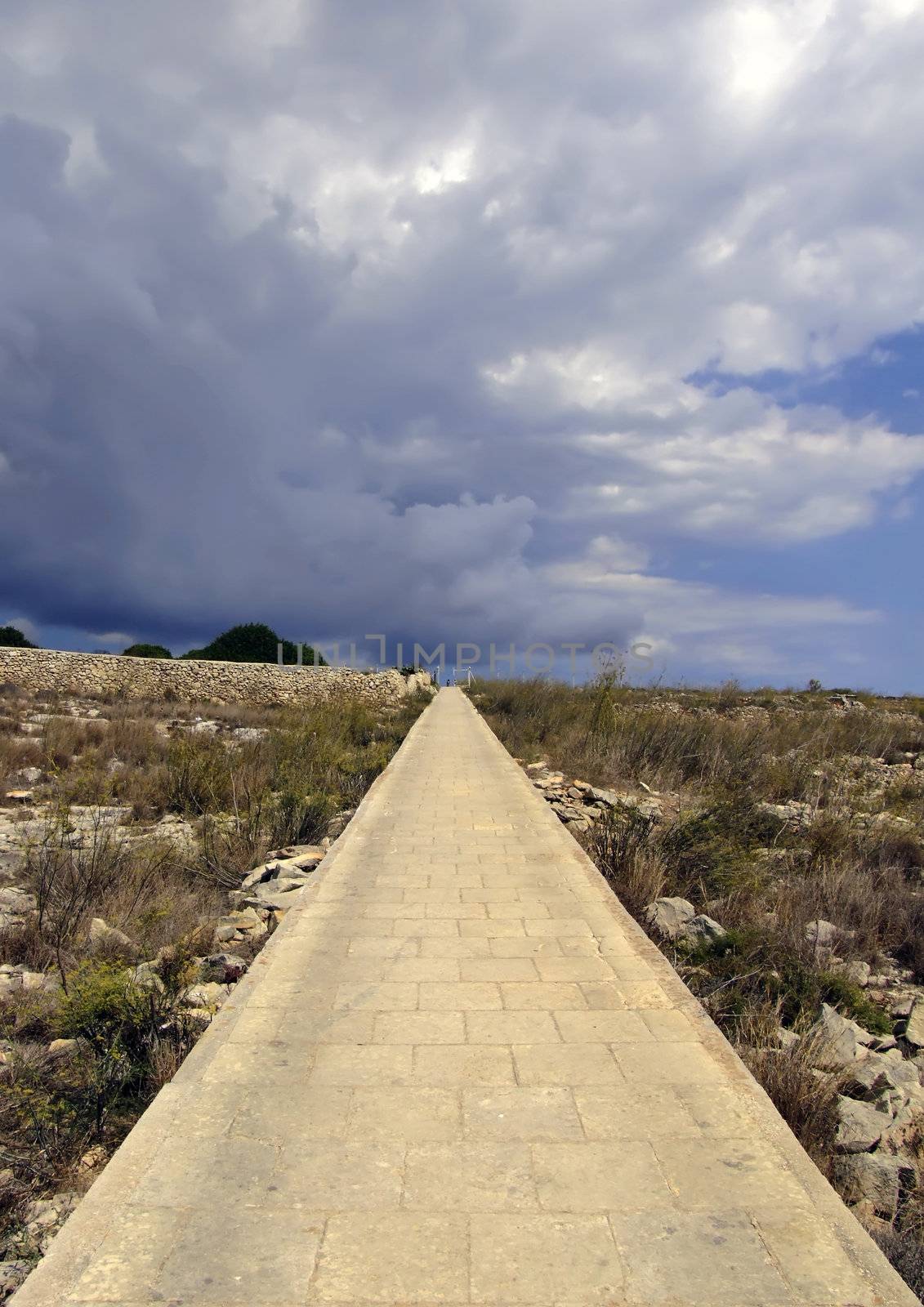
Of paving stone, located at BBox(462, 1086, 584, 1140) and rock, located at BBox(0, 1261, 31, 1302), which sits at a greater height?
paving stone, located at BBox(462, 1086, 584, 1140)

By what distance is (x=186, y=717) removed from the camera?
24.3 m

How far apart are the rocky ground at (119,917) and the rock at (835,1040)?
328 cm

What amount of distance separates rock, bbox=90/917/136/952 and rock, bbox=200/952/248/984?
0.60 meters

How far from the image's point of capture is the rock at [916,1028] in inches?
193

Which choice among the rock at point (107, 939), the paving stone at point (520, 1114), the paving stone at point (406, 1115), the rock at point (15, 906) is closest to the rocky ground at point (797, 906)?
the paving stone at point (520, 1114)

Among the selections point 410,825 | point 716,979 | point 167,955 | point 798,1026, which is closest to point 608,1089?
point 798,1026

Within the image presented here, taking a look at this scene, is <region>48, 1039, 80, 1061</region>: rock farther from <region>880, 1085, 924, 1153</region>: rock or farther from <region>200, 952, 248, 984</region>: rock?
<region>880, 1085, 924, 1153</region>: rock

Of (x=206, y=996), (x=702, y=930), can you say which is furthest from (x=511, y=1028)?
(x=702, y=930)

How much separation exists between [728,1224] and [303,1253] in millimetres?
1383

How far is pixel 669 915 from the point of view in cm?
619

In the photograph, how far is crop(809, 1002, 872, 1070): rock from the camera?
414 cm

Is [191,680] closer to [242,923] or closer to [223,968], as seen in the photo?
[242,923]

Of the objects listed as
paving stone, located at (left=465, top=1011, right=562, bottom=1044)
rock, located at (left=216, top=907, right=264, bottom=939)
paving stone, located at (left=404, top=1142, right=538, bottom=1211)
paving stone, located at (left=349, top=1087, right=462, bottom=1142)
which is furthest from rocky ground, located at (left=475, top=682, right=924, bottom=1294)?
rock, located at (left=216, top=907, right=264, bottom=939)

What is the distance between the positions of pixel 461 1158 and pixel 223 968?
2.60 m
